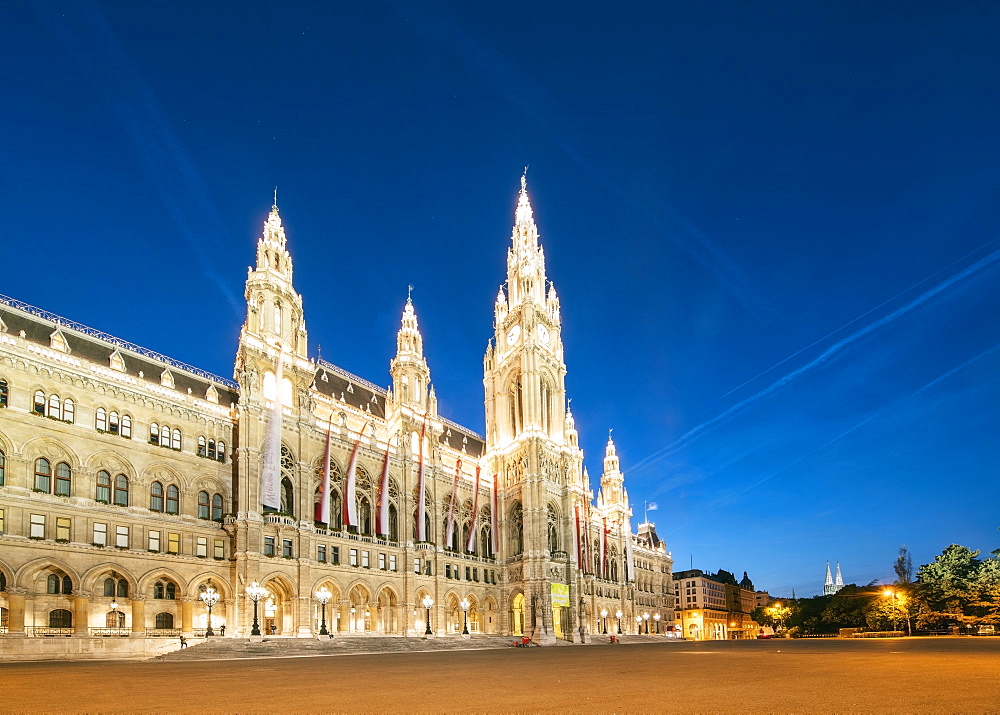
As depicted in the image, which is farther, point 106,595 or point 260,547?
point 260,547

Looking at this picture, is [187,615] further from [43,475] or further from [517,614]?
[517,614]

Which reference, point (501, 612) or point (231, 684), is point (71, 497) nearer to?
point (231, 684)

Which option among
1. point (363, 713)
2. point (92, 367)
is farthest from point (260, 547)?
point (363, 713)

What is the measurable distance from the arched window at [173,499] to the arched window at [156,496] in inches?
24.4

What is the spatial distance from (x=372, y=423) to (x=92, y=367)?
31.9 metres

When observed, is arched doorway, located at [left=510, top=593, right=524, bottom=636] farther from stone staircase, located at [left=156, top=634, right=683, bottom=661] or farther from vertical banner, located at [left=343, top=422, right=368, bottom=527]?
vertical banner, located at [left=343, top=422, right=368, bottom=527]

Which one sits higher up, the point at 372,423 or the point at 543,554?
the point at 372,423

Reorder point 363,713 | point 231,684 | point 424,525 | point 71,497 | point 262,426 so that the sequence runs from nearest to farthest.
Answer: point 363,713, point 231,684, point 71,497, point 262,426, point 424,525

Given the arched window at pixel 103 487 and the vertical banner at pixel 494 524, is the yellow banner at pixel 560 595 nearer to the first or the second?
the vertical banner at pixel 494 524

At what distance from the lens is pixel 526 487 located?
9025 centimetres

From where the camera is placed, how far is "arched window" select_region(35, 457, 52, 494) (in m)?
48.4

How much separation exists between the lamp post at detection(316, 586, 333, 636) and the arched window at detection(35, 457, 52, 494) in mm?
22683

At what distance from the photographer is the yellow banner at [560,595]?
85062 mm

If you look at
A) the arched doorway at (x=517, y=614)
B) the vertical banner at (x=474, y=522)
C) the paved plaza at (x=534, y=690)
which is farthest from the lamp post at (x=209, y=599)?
the arched doorway at (x=517, y=614)
